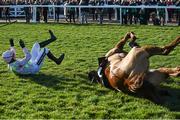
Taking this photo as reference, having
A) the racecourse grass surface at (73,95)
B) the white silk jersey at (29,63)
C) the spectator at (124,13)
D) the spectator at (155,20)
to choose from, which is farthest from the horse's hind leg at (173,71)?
the spectator at (124,13)

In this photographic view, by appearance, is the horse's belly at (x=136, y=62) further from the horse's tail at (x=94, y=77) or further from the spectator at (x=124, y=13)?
the spectator at (x=124, y=13)

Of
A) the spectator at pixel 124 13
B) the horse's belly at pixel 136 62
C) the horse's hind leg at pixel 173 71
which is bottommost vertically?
the horse's hind leg at pixel 173 71

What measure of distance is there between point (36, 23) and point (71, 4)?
7.23ft

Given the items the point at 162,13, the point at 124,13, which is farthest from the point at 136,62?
the point at 124,13

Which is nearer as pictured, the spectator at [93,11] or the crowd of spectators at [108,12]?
the crowd of spectators at [108,12]

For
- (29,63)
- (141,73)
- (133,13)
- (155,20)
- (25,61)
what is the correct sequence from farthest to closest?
(133,13) < (155,20) < (29,63) < (25,61) < (141,73)

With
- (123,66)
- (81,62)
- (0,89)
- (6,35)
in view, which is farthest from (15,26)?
(123,66)

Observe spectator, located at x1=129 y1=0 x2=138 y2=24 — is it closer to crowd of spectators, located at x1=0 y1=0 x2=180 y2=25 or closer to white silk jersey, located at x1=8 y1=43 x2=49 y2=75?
crowd of spectators, located at x1=0 y1=0 x2=180 y2=25

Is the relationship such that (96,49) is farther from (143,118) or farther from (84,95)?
(143,118)

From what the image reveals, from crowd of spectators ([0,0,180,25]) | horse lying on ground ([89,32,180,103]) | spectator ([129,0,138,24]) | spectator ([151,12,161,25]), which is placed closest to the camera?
horse lying on ground ([89,32,180,103])

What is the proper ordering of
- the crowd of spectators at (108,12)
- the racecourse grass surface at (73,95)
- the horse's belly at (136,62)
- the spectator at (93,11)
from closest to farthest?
the racecourse grass surface at (73,95), the horse's belly at (136,62), the crowd of spectators at (108,12), the spectator at (93,11)

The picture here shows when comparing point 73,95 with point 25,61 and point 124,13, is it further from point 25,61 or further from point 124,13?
point 124,13

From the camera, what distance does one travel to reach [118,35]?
57.6 ft

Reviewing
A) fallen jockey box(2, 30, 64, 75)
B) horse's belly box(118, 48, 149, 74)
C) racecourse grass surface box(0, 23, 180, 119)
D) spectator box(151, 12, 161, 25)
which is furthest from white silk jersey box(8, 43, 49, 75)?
spectator box(151, 12, 161, 25)
